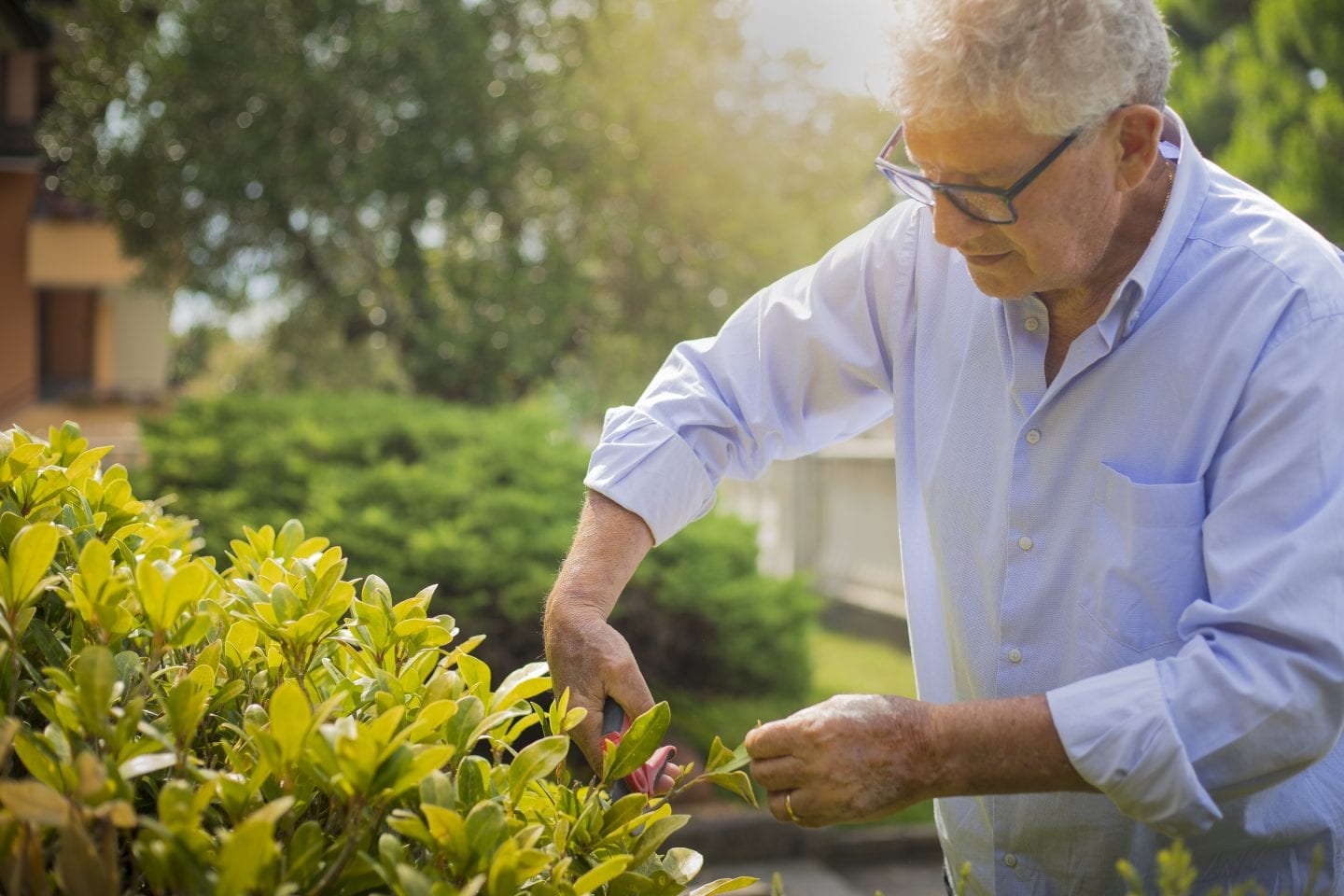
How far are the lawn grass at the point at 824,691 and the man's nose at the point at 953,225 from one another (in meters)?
2.17

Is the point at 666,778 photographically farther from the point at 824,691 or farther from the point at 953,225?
the point at 824,691

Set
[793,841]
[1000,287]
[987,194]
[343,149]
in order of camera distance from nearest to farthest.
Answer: [987,194] → [1000,287] → [793,841] → [343,149]

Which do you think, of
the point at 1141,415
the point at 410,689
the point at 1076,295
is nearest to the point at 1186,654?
the point at 1141,415

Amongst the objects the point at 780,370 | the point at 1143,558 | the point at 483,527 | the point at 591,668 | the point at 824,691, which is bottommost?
the point at 824,691

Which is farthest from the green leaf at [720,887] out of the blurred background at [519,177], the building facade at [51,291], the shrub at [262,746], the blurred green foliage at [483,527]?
the building facade at [51,291]

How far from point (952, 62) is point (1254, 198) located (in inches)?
20.9

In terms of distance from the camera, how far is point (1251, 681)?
1.39 metres

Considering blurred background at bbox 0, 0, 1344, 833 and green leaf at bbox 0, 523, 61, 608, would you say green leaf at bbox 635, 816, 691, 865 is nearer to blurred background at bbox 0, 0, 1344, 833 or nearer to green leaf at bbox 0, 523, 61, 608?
green leaf at bbox 0, 523, 61, 608

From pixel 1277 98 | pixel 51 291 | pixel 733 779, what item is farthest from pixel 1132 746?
pixel 51 291

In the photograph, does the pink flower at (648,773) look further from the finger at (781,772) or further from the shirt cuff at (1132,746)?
the shirt cuff at (1132,746)

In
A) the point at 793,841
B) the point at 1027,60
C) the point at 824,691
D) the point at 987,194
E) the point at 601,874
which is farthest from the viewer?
the point at 824,691

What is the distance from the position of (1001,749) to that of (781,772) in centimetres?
25

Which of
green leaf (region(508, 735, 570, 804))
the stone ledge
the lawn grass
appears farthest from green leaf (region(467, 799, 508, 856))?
the stone ledge

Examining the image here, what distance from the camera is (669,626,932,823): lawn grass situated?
6652mm
